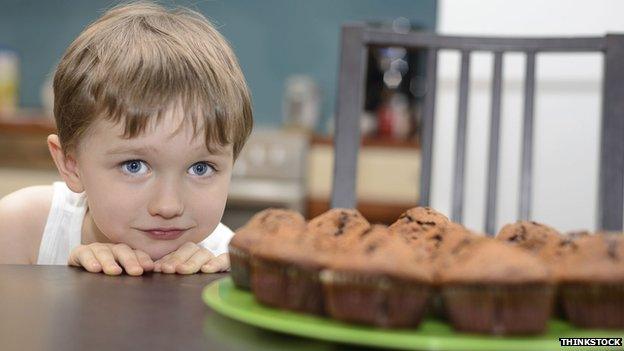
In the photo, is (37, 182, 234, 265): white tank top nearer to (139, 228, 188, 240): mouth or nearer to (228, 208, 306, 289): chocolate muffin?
(139, 228, 188, 240): mouth

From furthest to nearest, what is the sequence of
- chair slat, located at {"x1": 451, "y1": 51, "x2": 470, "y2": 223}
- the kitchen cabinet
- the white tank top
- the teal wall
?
1. the teal wall
2. the kitchen cabinet
3. chair slat, located at {"x1": 451, "y1": 51, "x2": 470, "y2": 223}
4. the white tank top

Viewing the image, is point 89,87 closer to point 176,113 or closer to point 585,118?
point 176,113

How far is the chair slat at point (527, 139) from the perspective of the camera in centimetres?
140

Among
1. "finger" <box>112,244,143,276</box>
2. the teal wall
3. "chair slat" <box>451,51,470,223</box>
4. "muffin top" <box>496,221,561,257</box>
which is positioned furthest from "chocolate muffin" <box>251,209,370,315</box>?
the teal wall

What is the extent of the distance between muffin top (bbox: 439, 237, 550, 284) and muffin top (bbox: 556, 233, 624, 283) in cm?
4

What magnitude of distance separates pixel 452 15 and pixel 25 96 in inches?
131

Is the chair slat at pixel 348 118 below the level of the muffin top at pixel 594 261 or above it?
above

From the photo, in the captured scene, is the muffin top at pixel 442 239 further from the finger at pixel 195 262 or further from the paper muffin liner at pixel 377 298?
the finger at pixel 195 262

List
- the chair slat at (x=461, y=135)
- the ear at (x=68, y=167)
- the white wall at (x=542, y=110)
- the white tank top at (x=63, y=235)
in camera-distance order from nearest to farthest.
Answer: the ear at (x=68, y=167), the white tank top at (x=63, y=235), the chair slat at (x=461, y=135), the white wall at (x=542, y=110)

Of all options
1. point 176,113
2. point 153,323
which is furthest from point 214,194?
point 153,323

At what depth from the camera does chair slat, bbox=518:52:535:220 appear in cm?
140

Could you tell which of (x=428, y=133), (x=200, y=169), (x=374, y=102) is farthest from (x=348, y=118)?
(x=374, y=102)

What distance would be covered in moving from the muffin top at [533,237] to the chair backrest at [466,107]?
64 cm

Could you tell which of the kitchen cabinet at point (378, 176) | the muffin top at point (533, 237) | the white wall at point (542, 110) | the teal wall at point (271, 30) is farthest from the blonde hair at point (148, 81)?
the teal wall at point (271, 30)
